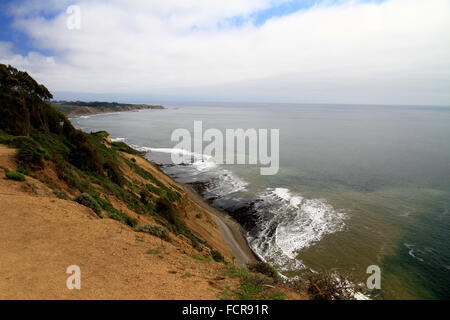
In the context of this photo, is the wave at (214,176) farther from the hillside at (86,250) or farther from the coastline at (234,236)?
the hillside at (86,250)

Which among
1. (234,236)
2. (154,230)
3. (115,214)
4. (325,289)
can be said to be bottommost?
(234,236)

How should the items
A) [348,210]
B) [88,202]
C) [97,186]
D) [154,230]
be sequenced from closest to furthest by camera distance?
[154,230] → [88,202] → [97,186] → [348,210]

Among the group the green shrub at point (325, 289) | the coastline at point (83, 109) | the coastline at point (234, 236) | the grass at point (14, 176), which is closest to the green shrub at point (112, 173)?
the grass at point (14, 176)

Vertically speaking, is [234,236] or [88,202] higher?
[88,202]

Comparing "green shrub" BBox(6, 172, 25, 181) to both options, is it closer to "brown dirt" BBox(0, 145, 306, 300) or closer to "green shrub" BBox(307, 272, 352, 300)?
"brown dirt" BBox(0, 145, 306, 300)

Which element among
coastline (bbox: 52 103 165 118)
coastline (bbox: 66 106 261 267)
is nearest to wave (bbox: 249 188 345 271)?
coastline (bbox: 66 106 261 267)

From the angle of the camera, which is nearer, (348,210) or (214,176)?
(348,210)

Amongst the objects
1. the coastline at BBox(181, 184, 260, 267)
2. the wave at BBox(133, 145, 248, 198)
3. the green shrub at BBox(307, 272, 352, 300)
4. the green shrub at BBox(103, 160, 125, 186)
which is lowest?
the coastline at BBox(181, 184, 260, 267)

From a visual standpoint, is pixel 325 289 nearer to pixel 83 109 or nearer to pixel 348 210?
pixel 348 210

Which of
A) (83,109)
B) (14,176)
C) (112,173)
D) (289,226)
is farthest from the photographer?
(83,109)

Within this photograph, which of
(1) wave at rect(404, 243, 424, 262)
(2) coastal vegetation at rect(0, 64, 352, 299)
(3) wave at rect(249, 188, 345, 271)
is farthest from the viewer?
(3) wave at rect(249, 188, 345, 271)

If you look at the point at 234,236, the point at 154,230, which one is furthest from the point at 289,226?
the point at 154,230

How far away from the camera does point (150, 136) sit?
267 ft
